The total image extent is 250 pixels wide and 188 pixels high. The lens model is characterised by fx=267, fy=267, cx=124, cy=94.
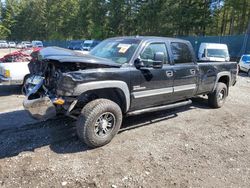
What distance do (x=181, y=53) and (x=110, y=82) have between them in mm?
2364

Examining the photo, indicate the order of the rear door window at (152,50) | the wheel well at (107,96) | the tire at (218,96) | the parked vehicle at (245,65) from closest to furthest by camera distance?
the wheel well at (107,96) → the rear door window at (152,50) → the tire at (218,96) → the parked vehicle at (245,65)

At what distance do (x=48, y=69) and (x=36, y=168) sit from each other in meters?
1.74

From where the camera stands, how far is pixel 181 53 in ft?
20.5

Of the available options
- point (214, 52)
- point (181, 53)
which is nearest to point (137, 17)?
point (214, 52)

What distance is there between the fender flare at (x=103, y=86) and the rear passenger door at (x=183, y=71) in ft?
4.76

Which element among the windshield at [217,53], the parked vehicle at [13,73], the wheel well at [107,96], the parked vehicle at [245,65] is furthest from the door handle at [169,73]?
the parked vehicle at [245,65]

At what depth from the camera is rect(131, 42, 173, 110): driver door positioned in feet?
16.8

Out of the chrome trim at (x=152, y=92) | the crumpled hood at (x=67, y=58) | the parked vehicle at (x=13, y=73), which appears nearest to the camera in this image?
the crumpled hood at (x=67, y=58)

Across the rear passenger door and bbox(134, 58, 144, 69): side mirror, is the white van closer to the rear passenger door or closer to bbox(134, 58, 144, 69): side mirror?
the rear passenger door

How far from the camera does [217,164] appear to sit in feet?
14.0

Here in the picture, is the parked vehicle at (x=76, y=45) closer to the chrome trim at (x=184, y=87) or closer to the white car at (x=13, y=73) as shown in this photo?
the white car at (x=13, y=73)

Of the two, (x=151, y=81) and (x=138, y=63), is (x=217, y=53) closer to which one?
(x=151, y=81)

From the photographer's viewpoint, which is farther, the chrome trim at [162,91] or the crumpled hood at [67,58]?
the chrome trim at [162,91]

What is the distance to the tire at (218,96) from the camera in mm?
7441
